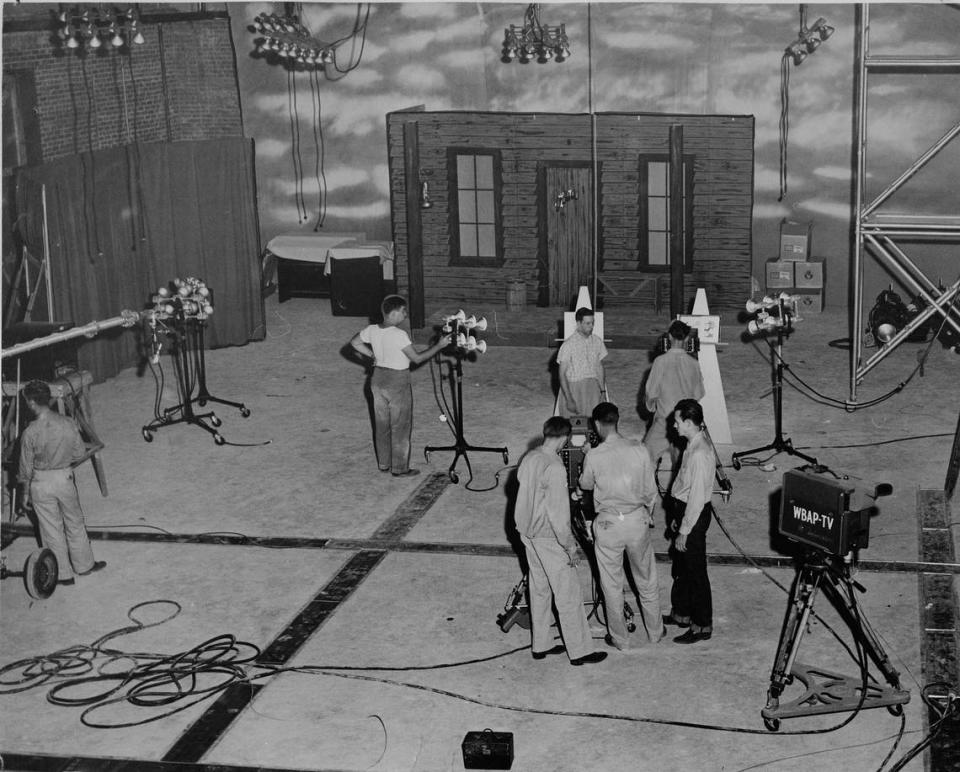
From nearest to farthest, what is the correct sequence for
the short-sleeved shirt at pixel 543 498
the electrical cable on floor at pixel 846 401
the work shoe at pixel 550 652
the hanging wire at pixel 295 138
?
the short-sleeved shirt at pixel 543 498 → the work shoe at pixel 550 652 → the electrical cable on floor at pixel 846 401 → the hanging wire at pixel 295 138

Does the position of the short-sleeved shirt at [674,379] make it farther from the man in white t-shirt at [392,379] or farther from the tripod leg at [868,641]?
the tripod leg at [868,641]

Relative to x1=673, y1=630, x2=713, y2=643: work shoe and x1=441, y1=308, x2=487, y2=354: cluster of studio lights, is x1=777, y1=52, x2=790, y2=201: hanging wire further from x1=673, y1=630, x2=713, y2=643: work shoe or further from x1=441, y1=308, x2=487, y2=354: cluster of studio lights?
x1=673, y1=630, x2=713, y2=643: work shoe

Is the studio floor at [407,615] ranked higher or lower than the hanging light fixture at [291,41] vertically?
lower

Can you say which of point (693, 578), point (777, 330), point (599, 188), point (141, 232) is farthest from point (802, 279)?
point (693, 578)

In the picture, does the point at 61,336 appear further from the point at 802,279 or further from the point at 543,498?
the point at 802,279

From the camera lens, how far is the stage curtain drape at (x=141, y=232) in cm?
1702

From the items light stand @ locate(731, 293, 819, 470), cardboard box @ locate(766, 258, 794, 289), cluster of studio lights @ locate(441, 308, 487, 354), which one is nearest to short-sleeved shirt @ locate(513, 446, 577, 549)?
cluster of studio lights @ locate(441, 308, 487, 354)

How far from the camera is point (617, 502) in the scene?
9195 mm

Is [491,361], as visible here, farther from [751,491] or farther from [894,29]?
[894,29]

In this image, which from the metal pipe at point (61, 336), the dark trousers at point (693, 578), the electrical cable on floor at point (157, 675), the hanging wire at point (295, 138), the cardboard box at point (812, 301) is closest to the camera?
the electrical cable on floor at point (157, 675)

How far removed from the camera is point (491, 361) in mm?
18484

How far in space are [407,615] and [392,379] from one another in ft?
11.7

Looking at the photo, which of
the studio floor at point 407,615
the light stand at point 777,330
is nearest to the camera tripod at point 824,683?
the studio floor at point 407,615

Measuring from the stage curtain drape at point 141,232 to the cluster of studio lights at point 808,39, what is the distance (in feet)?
27.5
